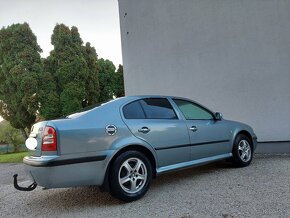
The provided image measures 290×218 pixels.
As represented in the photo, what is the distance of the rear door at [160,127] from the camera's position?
454 centimetres

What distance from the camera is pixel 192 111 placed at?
5.53 metres

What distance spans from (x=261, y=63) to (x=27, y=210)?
607cm

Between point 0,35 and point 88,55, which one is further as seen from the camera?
point 88,55

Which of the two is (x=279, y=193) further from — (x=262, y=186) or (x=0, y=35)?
(x=0, y=35)

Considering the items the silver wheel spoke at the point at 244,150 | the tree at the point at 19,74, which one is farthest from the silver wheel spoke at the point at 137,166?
the tree at the point at 19,74

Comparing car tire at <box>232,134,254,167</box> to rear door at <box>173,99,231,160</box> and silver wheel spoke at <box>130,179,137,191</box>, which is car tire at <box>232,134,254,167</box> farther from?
silver wheel spoke at <box>130,179,137,191</box>

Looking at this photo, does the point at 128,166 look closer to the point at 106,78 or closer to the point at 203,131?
the point at 203,131

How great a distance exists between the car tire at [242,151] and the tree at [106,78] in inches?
735

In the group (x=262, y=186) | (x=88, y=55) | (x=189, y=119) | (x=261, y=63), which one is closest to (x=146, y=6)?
(x=261, y=63)

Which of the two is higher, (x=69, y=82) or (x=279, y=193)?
(x=69, y=82)

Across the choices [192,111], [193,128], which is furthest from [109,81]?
[193,128]

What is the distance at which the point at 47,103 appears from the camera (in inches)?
750

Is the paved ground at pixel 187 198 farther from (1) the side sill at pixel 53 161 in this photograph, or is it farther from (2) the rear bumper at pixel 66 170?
(1) the side sill at pixel 53 161

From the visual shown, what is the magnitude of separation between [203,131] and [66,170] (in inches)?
97.4
